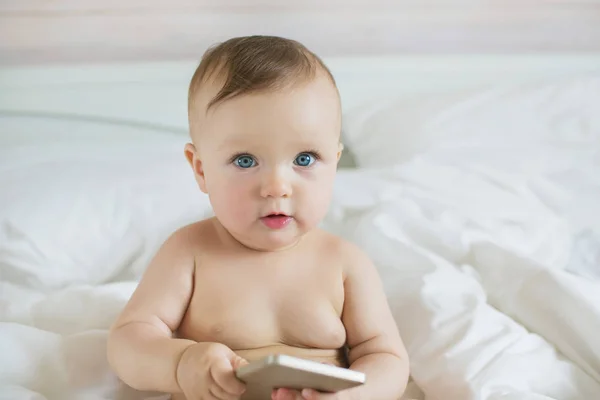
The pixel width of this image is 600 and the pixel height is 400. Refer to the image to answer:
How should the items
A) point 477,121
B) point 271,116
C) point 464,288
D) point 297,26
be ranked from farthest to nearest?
point 297,26 → point 477,121 → point 464,288 → point 271,116

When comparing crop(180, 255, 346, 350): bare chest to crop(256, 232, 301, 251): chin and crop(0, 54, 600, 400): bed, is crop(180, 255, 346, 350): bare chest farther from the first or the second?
crop(0, 54, 600, 400): bed

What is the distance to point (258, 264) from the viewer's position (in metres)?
0.92

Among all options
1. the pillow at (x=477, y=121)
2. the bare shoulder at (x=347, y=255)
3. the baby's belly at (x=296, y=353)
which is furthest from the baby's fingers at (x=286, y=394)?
the pillow at (x=477, y=121)

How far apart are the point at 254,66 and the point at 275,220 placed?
0.56 feet

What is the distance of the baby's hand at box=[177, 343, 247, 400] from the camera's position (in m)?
0.75

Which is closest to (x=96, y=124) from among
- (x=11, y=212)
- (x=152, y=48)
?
(x=152, y=48)

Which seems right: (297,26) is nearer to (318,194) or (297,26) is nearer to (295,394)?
(318,194)

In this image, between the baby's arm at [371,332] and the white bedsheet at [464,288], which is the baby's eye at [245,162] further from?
the white bedsheet at [464,288]

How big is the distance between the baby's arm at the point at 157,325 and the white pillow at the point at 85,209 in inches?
12.9

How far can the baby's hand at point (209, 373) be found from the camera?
0.75 metres

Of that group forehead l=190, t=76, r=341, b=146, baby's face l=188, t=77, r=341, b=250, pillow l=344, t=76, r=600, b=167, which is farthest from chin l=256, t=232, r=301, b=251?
pillow l=344, t=76, r=600, b=167

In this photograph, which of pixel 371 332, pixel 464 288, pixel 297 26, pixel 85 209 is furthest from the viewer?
pixel 297 26

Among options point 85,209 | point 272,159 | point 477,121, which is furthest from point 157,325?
point 477,121

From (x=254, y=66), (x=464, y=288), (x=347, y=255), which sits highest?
(x=254, y=66)
